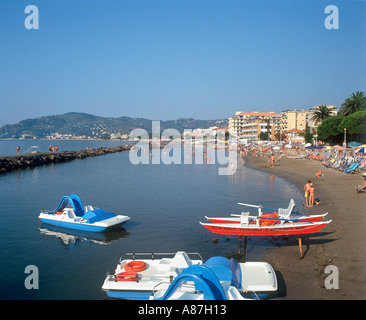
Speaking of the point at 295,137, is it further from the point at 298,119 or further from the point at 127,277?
the point at 127,277

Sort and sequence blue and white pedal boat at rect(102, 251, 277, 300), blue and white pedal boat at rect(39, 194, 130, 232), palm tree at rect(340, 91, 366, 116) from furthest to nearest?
palm tree at rect(340, 91, 366, 116), blue and white pedal boat at rect(39, 194, 130, 232), blue and white pedal boat at rect(102, 251, 277, 300)

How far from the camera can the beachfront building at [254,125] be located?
5743 inches

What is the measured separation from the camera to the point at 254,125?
14662cm

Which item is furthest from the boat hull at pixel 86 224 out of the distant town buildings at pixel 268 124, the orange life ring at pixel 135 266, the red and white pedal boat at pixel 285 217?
the distant town buildings at pixel 268 124

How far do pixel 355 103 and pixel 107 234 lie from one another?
224 feet

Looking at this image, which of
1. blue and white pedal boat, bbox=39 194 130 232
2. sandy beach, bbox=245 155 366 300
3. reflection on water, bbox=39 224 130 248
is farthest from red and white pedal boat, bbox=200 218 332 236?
blue and white pedal boat, bbox=39 194 130 232

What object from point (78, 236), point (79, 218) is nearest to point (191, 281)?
point (78, 236)

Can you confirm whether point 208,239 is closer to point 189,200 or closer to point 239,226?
point 239,226

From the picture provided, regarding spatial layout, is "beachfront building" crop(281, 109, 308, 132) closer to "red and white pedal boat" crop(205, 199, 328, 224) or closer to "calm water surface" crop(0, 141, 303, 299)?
"calm water surface" crop(0, 141, 303, 299)

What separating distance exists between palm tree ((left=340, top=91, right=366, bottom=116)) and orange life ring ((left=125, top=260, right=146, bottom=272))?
227 feet

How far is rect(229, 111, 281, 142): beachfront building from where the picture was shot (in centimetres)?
14588

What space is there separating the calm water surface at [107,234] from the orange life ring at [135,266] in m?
1.28
